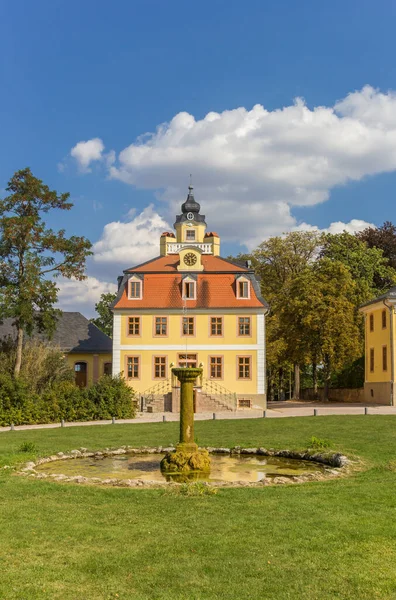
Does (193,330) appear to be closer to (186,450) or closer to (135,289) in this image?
(135,289)

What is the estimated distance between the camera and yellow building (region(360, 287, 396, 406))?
38.5 metres

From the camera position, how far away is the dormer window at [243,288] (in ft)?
130

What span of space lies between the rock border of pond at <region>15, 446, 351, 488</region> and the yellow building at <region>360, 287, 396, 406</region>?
76.6ft

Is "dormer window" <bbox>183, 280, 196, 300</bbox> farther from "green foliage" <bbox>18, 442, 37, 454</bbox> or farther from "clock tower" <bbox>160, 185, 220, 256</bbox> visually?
"green foliage" <bbox>18, 442, 37, 454</bbox>

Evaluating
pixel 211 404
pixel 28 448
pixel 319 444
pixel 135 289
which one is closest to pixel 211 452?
pixel 319 444

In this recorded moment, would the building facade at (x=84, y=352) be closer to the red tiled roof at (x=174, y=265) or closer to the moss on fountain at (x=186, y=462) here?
the red tiled roof at (x=174, y=265)

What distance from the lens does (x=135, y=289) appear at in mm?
40156

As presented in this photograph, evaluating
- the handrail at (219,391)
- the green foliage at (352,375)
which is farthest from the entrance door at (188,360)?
the green foliage at (352,375)

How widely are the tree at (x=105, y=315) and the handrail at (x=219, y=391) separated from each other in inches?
1281

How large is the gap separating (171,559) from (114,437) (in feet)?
45.7

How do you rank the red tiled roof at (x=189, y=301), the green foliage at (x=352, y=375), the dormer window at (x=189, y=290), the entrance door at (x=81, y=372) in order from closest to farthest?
the red tiled roof at (x=189, y=301) < the dormer window at (x=189, y=290) < the entrance door at (x=81, y=372) < the green foliage at (x=352, y=375)

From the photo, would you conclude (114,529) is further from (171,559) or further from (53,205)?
(53,205)

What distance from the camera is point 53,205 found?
34250 mm

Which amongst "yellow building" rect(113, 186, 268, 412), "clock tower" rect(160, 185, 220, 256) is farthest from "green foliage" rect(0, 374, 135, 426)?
"clock tower" rect(160, 185, 220, 256)
